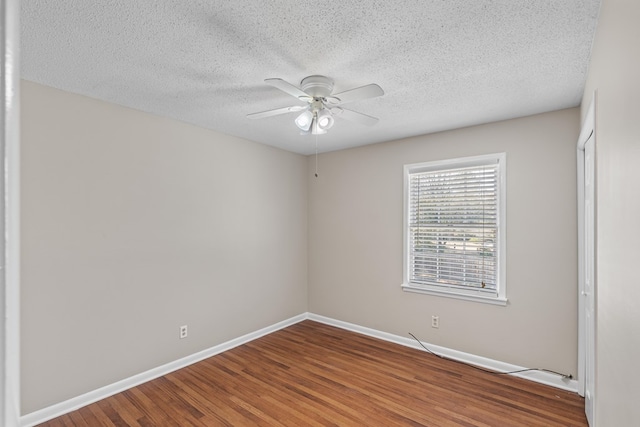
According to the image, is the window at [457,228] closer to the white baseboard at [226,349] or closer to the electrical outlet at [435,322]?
the electrical outlet at [435,322]

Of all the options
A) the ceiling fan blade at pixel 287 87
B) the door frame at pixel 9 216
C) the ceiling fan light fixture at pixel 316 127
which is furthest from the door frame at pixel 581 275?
the door frame at pixel 9 216

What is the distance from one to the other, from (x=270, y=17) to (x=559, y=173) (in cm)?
282

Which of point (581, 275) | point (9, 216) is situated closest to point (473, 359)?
point (581, 275)

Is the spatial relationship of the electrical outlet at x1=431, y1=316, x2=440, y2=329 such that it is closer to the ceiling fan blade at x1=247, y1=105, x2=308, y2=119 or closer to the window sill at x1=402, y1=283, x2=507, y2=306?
the window sill at x1=402, y1=283, x2=507, y2=306

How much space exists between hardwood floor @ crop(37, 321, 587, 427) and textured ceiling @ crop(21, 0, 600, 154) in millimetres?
2510

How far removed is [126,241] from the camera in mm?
2891

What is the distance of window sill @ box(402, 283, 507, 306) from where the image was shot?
324 centimetres

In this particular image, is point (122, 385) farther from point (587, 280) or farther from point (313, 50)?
point (587, 280)

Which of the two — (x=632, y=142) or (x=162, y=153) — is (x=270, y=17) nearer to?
(x=632, y=142)

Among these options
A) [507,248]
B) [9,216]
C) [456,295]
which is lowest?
[456,295]

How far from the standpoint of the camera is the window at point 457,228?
10.9ft

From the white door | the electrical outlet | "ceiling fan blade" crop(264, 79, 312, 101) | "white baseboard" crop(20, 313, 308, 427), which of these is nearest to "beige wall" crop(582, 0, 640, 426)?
the white door

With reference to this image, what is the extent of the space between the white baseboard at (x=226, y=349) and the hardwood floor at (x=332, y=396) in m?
0.07

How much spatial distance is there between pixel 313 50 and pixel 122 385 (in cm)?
313
